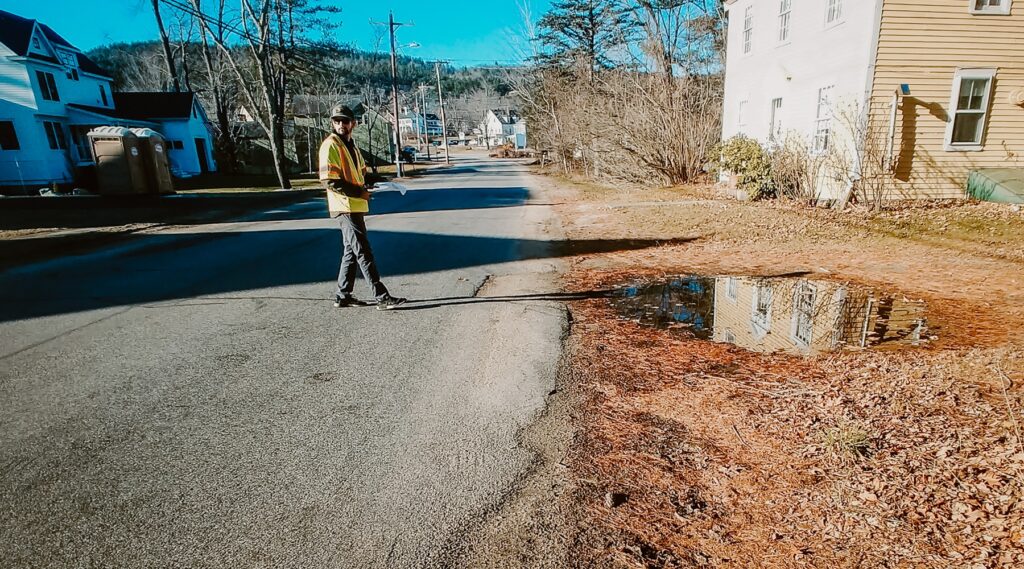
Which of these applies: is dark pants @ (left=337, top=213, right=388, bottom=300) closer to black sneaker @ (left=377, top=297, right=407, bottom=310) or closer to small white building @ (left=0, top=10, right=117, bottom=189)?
black sneaker @ (left=377, top=297, right=407, bottom=310)

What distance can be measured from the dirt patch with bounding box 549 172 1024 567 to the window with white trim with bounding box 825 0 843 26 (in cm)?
974

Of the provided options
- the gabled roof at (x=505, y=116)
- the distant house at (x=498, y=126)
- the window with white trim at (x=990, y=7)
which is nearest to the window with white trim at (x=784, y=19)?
the window with white trim at (x=990, y=7)

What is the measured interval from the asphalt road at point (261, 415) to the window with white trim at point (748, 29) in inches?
590

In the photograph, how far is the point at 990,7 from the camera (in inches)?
469

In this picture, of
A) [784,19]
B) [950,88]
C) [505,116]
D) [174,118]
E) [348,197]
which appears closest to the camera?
[348,197]

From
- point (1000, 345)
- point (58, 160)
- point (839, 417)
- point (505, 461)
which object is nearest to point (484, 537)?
point (505, 461)

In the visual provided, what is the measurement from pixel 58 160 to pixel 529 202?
2372cm

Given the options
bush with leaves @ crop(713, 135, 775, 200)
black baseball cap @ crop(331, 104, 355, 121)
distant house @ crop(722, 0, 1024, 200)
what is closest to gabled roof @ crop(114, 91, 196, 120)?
bush with leaves @ crop(713, 135, 775, 200)

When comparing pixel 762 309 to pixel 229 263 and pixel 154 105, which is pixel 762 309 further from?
pixel 154 105

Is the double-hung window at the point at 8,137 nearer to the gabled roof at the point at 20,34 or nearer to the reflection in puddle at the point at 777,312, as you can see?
the gabled roof at the point at 20,34

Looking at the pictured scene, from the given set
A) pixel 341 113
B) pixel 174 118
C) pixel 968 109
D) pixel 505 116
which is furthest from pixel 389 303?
pixel 505 116

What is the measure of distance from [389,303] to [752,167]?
38.7 ft

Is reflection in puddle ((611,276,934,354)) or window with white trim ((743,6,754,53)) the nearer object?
reflection in puddle ((611,276,934,354))

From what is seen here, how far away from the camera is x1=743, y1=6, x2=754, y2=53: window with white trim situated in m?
17.5
